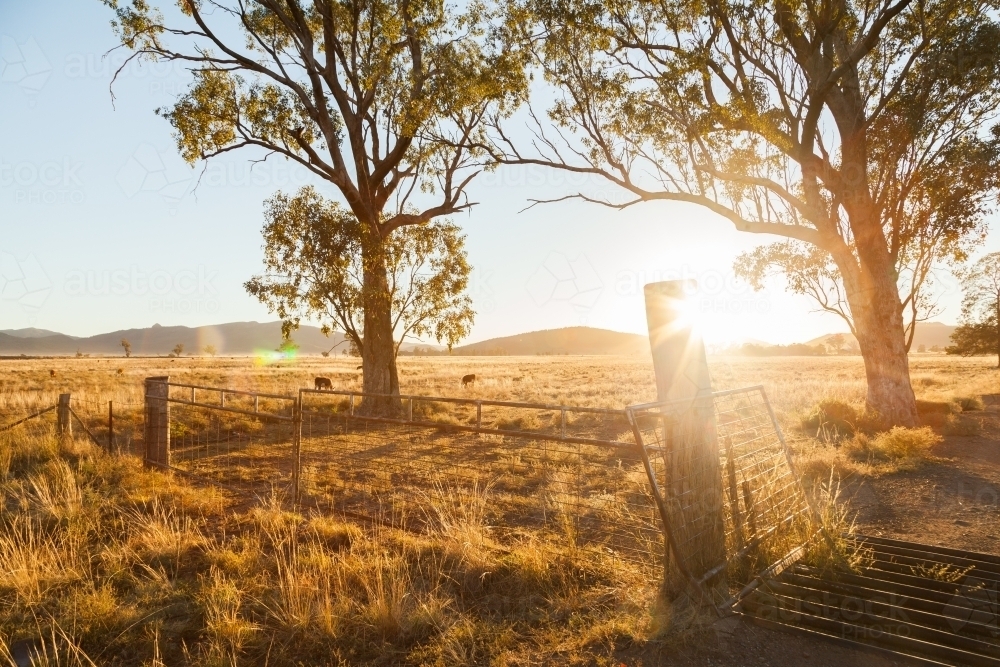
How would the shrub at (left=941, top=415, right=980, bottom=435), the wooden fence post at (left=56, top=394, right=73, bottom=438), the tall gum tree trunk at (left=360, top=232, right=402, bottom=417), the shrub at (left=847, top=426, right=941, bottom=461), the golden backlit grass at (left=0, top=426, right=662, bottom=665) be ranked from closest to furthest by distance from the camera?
the golden backlit grass at (left=0, top=426, right=662, bottom=665), the shrub at (left=847, top=426, right=941, bottom=461), the wooden fence post at (left=56, top=394, right=73, bottom=438), the shrub at (left=941, top=415, right=980, bottom=435), the tall gum tree trunk at (left=360, top=232, right=402, bottom=417)

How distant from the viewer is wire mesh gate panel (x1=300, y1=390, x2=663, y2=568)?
655 cm

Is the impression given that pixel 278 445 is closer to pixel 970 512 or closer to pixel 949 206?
pixel 970 512

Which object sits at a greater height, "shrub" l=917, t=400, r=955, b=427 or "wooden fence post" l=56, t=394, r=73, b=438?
"wooden fence post" l=56, t=394, r=73, b=438

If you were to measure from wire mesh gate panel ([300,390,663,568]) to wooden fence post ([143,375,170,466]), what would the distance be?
94.0 inches

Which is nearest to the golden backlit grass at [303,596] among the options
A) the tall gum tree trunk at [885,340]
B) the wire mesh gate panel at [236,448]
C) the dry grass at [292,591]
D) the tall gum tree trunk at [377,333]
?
the dry grass at [292,591]

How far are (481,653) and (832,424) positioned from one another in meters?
14.2

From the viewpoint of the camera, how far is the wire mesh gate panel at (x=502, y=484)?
655cm

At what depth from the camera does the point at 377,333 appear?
21391 mm

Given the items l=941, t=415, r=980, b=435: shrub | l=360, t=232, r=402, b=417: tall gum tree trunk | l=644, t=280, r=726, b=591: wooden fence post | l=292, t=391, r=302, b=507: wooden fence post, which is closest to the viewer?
l=644, t=280, r=726, b=591: wooden fence post

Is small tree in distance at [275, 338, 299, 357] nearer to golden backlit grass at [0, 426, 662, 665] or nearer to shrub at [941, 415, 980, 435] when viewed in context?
golden backlit grass at [0, 426, 662, 665]

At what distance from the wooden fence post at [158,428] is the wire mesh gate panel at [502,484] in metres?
2.39

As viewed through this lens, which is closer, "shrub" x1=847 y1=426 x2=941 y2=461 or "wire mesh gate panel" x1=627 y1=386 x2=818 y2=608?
"wire mesh gate panel" x1=627 y1=386 x2=818 y2=608

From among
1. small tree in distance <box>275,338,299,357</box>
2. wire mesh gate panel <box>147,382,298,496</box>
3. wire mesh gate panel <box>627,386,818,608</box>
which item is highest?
small tree in distance <box>275,338,299,357</box>

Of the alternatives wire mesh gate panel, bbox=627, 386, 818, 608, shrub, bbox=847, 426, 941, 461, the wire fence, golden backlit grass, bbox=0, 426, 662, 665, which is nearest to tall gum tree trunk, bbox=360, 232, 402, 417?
the wire fence
